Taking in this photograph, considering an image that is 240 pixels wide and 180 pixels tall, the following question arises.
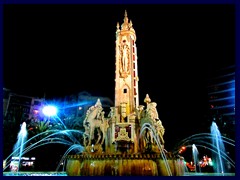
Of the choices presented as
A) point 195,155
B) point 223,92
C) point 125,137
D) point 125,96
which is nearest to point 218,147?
point 195,155

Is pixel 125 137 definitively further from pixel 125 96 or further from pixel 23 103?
pixel 23 103

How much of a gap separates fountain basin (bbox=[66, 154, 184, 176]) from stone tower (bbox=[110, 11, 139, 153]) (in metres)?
3.31

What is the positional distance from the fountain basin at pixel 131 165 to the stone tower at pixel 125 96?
130 inches

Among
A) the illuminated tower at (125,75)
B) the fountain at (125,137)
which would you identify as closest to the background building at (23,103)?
the illuminated tower at (125,75)

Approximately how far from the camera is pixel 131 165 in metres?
18.8

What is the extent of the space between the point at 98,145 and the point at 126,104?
4.99 m

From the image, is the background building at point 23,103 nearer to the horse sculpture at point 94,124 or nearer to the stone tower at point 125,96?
the stone tower at point 125,96

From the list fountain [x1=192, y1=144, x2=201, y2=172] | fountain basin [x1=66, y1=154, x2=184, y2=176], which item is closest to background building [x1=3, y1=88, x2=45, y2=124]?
fountain [x1=192, y1=144, x2=201, y2=172]

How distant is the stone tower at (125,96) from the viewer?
2258cm

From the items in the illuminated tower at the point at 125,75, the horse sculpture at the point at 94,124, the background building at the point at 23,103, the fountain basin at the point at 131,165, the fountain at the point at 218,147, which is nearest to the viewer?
the fountain basin at the point at 131,165

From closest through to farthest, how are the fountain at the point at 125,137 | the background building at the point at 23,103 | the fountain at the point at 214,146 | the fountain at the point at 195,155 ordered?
the fountain at the point at 125,137
the fountain at the point at 214,146
the fountain at the point at 195,155
the background building at the point at 23,103

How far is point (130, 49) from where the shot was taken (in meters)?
27.1

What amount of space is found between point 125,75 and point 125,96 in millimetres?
2234

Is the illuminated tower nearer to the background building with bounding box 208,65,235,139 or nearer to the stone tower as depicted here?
the stone tower
